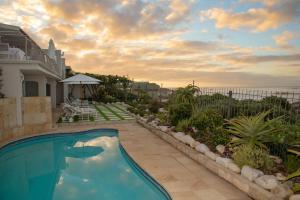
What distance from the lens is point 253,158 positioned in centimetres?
562

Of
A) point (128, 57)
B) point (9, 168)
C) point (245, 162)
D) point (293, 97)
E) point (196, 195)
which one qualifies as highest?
point (128, 57)

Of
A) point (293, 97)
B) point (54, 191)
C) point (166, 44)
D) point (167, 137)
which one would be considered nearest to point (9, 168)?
point (54, 191)

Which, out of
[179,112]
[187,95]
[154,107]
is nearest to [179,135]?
[179,112]

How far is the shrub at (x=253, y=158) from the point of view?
18.1ft

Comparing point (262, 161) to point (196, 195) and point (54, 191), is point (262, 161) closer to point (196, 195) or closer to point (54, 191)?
point (196, 195)

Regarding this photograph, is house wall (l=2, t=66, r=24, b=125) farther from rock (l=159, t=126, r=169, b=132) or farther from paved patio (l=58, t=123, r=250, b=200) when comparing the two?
rock (l=159, t=126, r=169, b=132)

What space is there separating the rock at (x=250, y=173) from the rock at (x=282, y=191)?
1.92 feet

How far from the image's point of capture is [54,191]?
583 centimetres

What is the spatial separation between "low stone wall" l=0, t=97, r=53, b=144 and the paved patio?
14.2 ft

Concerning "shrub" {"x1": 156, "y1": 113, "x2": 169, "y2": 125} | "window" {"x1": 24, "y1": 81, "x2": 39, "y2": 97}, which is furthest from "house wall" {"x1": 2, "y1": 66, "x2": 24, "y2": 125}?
"shrub" {"x1": 156, "y1": 113, "x2": 169, "y2": 125}

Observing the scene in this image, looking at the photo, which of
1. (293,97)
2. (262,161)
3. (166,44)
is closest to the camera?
(262,161)

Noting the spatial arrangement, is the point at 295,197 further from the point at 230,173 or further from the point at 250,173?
the point at 230,173

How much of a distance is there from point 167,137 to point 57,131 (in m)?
5.58

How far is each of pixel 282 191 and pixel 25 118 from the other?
10.7 meters
